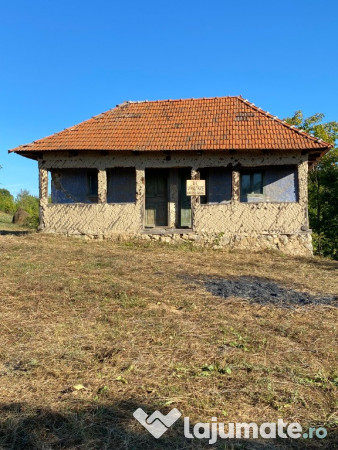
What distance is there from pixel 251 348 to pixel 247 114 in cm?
1028

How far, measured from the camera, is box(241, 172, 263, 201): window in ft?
39.5

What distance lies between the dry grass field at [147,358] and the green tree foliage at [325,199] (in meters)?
12.5

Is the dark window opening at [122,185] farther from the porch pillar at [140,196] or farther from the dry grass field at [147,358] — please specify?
the dry grass field at [147,358]

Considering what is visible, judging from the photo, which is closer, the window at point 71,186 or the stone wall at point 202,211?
the stone wall at point 202,211

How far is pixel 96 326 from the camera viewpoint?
4.34 m

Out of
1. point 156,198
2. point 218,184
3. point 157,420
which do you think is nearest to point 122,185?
point 156,198

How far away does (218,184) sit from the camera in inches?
479

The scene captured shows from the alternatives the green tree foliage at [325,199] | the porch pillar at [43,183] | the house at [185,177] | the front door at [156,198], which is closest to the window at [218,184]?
the house at [185,177]

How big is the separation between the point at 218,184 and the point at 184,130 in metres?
2.20

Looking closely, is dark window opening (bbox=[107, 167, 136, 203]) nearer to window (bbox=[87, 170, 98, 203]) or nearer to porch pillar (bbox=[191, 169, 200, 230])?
window (bbox=[87, 170, 98, 203])

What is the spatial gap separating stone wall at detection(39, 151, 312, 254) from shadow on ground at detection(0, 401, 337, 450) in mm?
9031

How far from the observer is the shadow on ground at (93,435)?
7.73 ft

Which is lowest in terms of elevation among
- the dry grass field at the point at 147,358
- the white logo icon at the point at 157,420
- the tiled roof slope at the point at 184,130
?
the white logo icon at the point at 157,420

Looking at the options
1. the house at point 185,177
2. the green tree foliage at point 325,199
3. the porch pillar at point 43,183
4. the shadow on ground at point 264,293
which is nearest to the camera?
the shadow on ground at point 264,293
